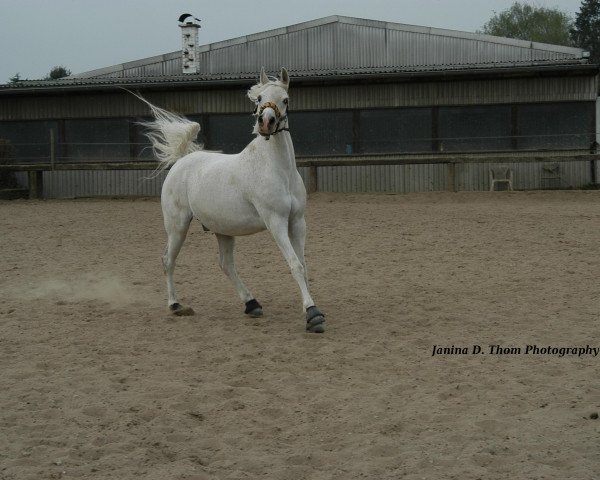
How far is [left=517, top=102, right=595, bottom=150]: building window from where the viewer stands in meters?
19.1

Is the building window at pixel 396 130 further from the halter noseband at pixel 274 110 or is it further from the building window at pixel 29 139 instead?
the halter noseband at pixel 274 110

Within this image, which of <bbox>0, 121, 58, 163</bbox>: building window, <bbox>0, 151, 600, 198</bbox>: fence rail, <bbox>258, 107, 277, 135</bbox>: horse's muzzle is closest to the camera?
<bbox>258, 107, 277, 135</bbox>: horse's muzzle

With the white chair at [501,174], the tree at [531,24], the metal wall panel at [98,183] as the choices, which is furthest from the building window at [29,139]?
the tree at [531,24]

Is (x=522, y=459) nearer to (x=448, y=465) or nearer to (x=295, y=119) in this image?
(x=448, y=465)

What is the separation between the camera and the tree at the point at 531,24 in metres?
56.6

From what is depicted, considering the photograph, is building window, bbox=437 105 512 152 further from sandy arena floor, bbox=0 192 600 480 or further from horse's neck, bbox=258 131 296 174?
horse's neck, bbox=258 131 296 174

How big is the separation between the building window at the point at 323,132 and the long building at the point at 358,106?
0.09 feet

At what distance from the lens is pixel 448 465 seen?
3680 millimetres

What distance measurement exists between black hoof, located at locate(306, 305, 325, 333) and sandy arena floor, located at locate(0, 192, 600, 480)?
100 millimetres

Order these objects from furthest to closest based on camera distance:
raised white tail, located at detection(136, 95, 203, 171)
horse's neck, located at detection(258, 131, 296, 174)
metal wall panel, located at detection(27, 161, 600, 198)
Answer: metal wall panel, located at detection(27, 161, 600, 198) < raised white tail, located at detection(136, 95, 203, 171) < horse's neck, located at detection(258, 131, 296, 174)

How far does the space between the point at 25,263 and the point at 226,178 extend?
434 centimetres

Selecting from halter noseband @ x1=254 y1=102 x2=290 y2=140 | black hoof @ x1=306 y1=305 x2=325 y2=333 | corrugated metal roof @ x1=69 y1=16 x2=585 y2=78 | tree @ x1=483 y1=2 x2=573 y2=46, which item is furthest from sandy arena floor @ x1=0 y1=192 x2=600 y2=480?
tree @ x1=483 y1=2 x2=573 y2=46

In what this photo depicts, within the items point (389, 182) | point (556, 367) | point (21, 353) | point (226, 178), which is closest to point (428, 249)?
point (226, 178)

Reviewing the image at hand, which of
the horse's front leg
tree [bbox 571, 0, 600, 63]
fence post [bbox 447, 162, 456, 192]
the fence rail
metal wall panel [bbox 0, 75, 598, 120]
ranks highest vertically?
tree [bbox 571, 0, 600, 63]
